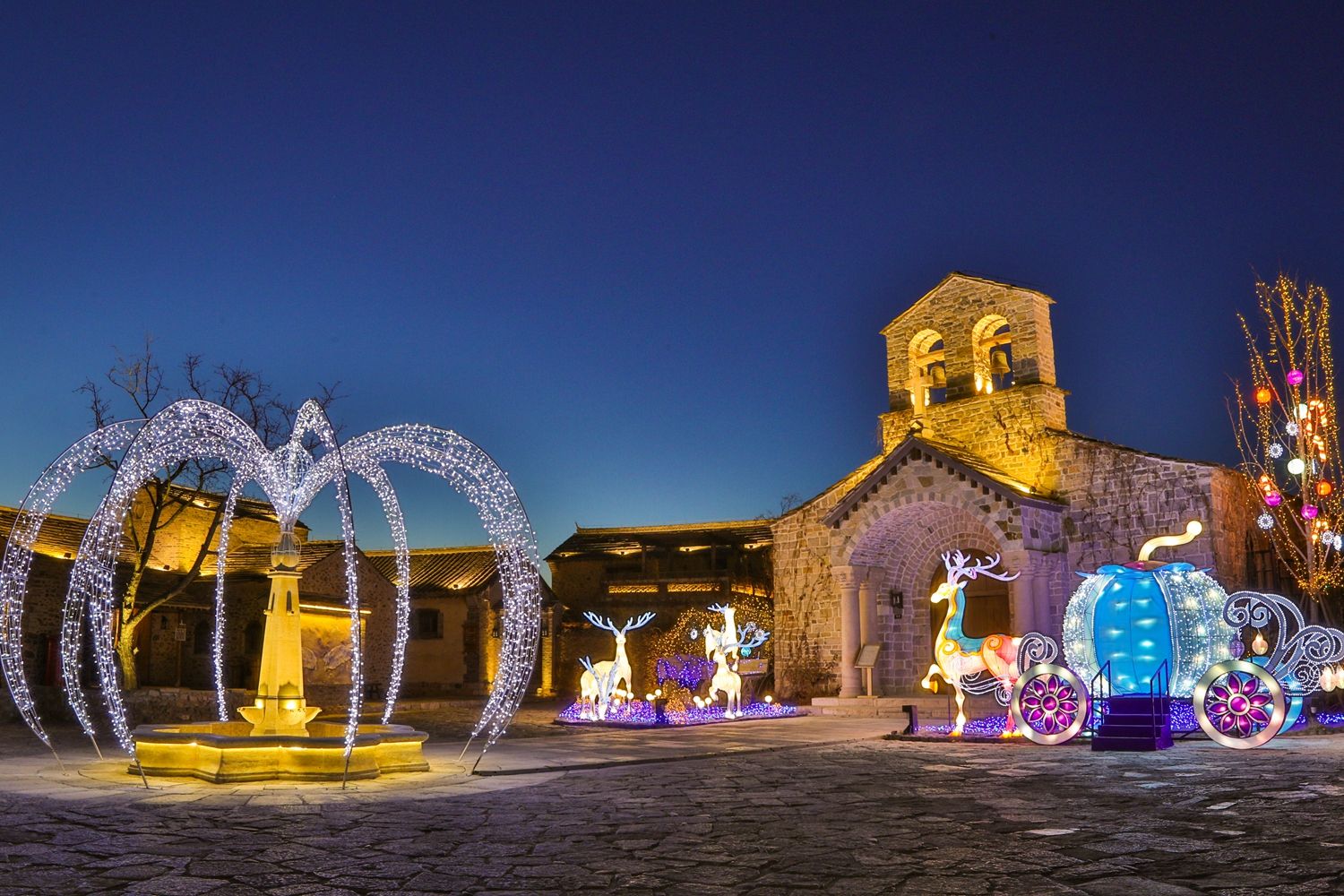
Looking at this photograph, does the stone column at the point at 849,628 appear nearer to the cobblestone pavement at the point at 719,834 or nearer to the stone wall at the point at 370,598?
the cobblestone pavement at the point at 719,834

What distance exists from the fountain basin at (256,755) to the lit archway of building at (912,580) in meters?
15.5

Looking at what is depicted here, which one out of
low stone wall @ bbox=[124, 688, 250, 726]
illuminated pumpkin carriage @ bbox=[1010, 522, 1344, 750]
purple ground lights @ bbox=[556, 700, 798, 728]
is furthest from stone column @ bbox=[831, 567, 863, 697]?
low stone wall @ bbox=[124, 688, 250, 726]

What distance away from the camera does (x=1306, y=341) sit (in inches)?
805

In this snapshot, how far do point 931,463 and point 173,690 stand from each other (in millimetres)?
16859

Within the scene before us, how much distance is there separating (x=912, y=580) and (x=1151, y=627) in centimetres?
1163

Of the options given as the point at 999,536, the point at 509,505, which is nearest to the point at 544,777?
the point at 509,505

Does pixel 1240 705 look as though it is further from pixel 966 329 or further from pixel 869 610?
pixel 966 329

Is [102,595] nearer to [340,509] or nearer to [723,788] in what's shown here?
[340,509]

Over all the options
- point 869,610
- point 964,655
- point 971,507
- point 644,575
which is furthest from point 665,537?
point 964,655

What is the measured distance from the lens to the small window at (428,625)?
3881 cm

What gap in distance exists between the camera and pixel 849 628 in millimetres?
24406

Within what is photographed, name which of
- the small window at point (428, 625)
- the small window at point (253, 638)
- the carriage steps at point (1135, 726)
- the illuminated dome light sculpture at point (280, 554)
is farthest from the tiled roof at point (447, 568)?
the carriage steps at point (1135, 726)

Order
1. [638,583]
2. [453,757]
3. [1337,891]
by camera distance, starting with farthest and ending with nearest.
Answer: [638,583] < [453,757] < [1337,891]

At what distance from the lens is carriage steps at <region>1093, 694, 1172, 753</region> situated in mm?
13336
